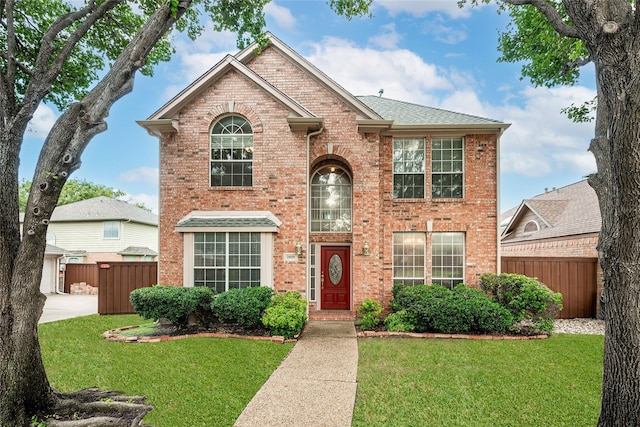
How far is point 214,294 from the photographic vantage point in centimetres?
1001

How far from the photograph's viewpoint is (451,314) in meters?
9.20

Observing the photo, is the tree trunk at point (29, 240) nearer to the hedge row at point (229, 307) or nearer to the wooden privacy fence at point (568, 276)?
the hedge row at point (229, 307)

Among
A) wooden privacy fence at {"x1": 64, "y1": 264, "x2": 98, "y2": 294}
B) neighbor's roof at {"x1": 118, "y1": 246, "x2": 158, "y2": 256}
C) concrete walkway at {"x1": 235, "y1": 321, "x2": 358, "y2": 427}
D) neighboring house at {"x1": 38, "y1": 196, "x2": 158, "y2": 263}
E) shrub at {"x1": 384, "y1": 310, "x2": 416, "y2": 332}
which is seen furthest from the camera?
neighboring house at {"x1": 38, "y1": 196, "x2": 158, "y2": 263}

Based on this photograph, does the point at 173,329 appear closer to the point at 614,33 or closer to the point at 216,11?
the point at 216,11

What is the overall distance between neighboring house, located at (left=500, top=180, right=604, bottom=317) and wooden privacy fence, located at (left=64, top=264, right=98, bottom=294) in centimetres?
2263

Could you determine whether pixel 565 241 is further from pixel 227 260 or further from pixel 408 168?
pixel 227 260

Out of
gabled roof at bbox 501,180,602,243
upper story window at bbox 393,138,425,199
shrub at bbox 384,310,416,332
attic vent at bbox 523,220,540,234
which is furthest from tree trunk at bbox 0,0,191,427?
attic vent at bbox 523,220,540,234

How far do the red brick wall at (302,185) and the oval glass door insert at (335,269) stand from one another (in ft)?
2.12

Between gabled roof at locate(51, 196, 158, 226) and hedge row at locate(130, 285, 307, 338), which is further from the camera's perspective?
gabled roof at locate(51, 196, 158, 226)

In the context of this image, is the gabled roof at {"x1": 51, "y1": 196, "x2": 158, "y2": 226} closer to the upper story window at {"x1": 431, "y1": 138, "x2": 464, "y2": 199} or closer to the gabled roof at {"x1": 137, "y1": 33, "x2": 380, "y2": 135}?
the gabled roof at {"x1": 137, "y1": 33, "x2": 380, "y2": 135}

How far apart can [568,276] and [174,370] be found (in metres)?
12.7

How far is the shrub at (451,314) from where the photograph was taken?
917 cm

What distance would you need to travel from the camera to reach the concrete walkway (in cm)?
488

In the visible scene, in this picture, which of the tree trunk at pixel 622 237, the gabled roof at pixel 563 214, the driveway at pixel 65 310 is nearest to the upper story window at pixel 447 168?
the gabled roof at pixel 563 214
